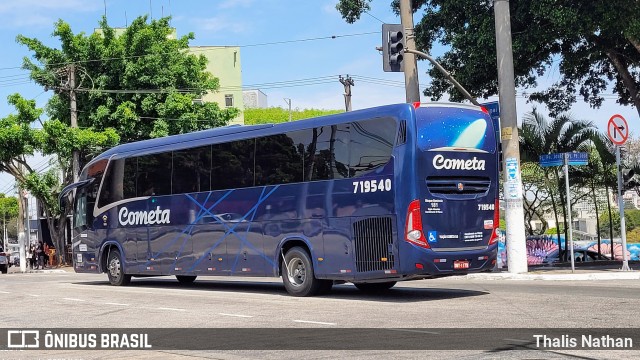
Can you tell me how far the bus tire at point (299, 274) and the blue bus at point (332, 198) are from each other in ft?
0.08

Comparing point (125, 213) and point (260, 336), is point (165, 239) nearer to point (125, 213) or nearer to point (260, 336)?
point (125, 213)

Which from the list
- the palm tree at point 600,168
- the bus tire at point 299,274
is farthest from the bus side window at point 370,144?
the palm tree at point 600,168

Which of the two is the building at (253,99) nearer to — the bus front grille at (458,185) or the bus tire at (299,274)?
the bus tire at (299,274)

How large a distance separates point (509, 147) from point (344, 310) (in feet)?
32.8

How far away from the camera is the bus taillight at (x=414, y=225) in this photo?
14.2 m

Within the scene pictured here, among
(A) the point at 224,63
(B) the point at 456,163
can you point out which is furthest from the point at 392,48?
(A) the point at 224,63

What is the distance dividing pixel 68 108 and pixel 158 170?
84.2 ft

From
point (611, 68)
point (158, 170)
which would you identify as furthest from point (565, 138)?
point (158, 170)

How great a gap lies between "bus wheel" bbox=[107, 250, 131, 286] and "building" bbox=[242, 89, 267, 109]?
87.0 meters

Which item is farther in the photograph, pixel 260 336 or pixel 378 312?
pixel 378 312

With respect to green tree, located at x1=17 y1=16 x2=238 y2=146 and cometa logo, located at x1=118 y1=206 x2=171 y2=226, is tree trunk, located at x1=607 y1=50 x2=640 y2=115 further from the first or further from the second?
green tree, located at x1=17 y1=16 x2=238 y2=146

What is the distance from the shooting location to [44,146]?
4162 cm

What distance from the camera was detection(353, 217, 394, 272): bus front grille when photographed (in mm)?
14555

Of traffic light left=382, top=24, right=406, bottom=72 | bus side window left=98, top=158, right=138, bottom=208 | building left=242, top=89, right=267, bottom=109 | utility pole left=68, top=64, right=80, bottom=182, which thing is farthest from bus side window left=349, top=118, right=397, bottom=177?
building left=242, top=89, right=267, bottom=109
